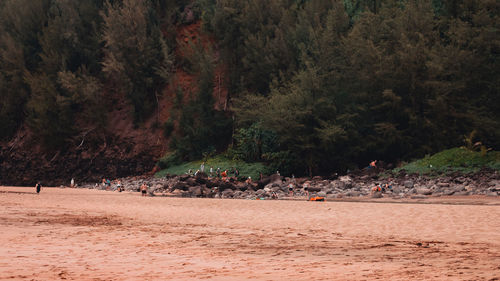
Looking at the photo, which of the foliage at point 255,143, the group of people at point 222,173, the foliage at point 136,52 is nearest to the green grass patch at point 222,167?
the group of people at point 222,173

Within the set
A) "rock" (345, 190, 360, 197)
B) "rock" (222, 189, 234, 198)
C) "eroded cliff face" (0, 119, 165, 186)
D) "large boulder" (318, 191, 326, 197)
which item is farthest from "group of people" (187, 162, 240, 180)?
"eroded cliff face" (0, 119, 165, 186)

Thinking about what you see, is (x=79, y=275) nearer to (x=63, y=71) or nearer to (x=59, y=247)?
(x=59, y=247)

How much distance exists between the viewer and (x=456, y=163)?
21547 millimetres

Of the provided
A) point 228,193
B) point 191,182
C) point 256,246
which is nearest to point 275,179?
point 228,193

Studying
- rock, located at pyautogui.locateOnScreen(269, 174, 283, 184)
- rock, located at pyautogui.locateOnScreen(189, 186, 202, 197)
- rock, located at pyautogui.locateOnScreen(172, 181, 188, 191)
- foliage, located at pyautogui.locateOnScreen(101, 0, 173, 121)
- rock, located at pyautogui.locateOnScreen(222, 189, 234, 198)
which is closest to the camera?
rock, located at pyautogui.locateOnScreen(222, 189, 234, 198)

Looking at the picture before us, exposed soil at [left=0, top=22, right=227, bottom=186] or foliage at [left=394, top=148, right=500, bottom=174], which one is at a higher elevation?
exposed soil at [left=0, top=22, right=227, bottom=186]

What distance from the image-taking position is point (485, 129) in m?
24.4

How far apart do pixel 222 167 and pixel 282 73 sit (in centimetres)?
774

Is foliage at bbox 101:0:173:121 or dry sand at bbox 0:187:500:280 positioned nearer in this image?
dry sand at bbox 0:187:500:280

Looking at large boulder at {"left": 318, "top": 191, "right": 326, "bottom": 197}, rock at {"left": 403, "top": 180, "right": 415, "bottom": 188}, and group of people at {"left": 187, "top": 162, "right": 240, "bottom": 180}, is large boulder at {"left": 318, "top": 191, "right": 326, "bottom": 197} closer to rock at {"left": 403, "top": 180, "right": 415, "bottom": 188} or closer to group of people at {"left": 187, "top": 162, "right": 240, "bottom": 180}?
rock at {"left": 403, "top": 180, "right": 415, "bottom": 188}

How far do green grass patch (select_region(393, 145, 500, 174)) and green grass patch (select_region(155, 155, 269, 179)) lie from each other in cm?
854

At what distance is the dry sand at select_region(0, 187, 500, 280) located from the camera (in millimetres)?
5305

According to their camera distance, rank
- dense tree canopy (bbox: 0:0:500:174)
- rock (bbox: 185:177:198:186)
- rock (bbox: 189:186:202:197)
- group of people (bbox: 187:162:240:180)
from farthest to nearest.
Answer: group of people (bbox: 187:162:240:180) < dense tree canopy (bbox: 0:0:500:174) < rock (bbox: 185:177:198:186) < rock (bbox: 189:186:202:197)

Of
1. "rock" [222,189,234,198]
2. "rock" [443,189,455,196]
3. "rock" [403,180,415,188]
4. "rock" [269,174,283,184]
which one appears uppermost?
"rock" [269,174,283,184]
